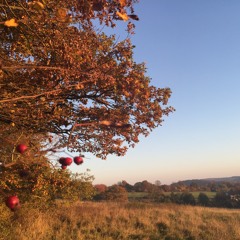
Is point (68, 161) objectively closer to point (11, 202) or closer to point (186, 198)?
point (11, 202)

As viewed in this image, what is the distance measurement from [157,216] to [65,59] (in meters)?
17.8

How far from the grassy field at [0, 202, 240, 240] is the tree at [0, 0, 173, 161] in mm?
8418

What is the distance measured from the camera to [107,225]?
19.2m

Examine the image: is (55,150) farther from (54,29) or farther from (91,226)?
(91,226)

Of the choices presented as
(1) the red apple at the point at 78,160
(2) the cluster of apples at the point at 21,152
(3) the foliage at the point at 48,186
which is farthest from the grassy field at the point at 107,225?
(1) the red apple at the point at 78,160

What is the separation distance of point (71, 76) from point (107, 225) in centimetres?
1436

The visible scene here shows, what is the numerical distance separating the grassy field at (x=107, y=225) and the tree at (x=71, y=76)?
8418 millimetres

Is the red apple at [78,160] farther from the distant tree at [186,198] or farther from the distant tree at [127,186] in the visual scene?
the distant tree at [127,186]

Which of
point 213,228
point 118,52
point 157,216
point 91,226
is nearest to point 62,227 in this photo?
point 91,226

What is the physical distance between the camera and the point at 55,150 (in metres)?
2.70

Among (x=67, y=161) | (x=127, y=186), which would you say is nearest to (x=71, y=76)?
(x=67, y=161)

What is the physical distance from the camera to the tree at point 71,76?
5754 millimetres

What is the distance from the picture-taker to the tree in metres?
5.75

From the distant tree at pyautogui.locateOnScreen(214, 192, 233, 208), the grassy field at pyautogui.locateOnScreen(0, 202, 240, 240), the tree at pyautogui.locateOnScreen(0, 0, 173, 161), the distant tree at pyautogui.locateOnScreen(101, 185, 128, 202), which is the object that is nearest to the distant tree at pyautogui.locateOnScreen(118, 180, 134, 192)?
the distant tree at pyautogui.locateOnScreen(101, 185, 128, 202)
